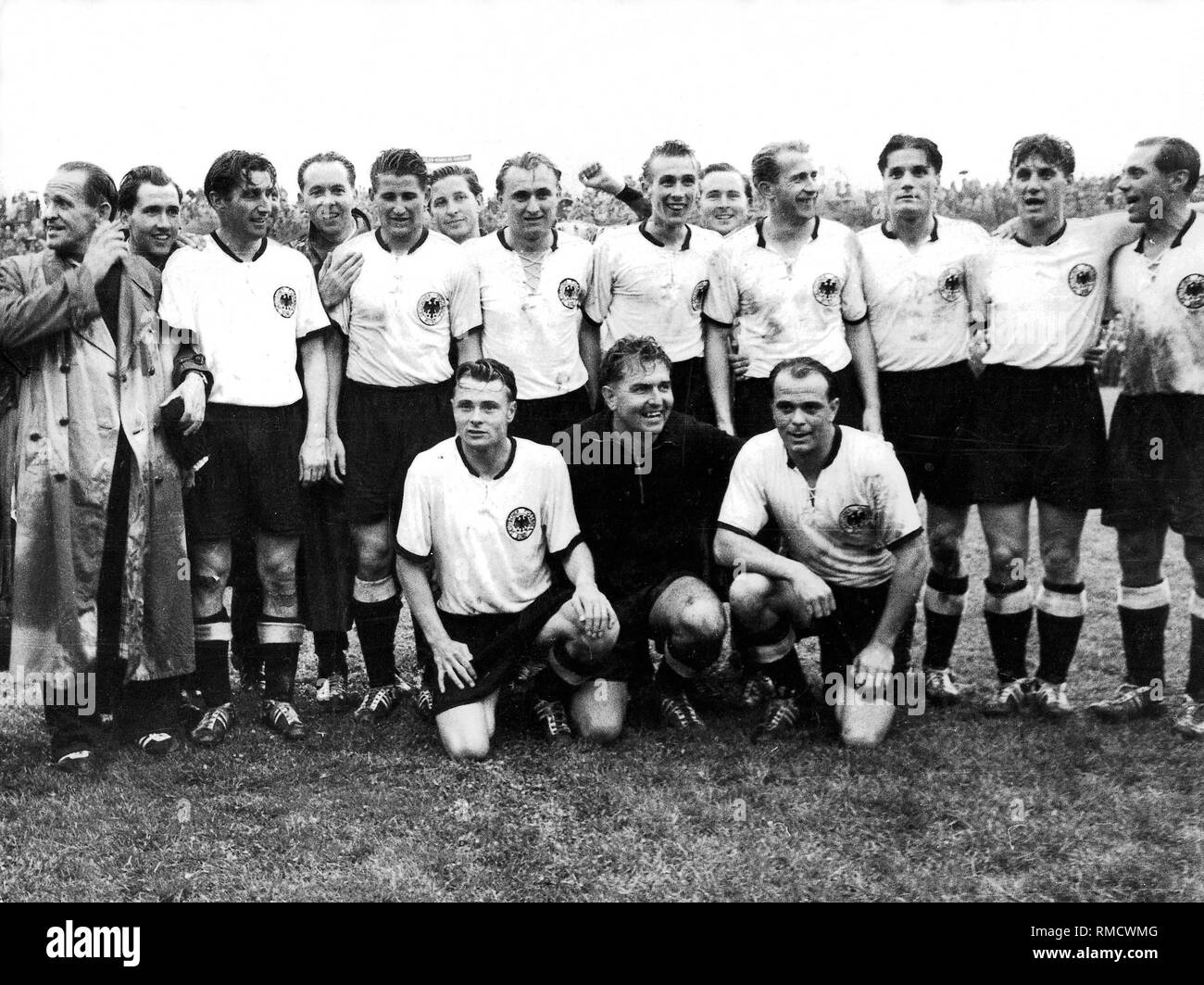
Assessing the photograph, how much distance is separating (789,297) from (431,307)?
4.86 feet

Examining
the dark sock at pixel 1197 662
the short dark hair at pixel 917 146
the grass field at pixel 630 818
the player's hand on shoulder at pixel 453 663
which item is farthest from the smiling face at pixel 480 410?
the dark sock at pixel 1197 662

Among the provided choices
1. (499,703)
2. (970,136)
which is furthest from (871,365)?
(499,703)

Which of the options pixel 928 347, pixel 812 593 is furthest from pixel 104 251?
pixel 928 347

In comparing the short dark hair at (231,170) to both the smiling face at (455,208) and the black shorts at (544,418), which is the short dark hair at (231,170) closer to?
the smiling face at (455,208)

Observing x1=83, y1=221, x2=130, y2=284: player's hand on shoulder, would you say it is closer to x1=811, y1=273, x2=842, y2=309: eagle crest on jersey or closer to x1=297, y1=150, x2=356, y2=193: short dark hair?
x1=297, y1=150, x2=356, y2=193: short dark hair

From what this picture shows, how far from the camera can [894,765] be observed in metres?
4.01

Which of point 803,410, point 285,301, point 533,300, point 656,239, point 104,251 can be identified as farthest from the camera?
point 656,239

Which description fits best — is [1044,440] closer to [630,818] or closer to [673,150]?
[673,150]

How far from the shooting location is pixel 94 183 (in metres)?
4.20

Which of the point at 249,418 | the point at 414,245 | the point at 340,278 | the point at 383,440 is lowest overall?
the point at 383,440

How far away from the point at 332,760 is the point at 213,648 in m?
0.69

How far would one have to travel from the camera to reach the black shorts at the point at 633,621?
4418 mm

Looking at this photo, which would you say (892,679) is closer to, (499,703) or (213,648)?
(499,703)
